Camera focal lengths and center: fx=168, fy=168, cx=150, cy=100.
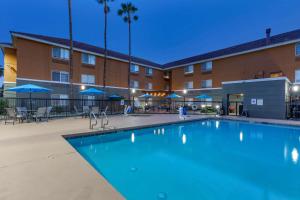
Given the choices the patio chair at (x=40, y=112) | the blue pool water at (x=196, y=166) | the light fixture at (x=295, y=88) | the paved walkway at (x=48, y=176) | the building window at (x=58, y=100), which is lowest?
the blue pool water at (x=196, y=166)

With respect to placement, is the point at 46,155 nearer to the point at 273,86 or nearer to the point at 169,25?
the point at 273,86

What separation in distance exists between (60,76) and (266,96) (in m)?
19.6

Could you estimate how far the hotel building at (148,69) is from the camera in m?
15.4

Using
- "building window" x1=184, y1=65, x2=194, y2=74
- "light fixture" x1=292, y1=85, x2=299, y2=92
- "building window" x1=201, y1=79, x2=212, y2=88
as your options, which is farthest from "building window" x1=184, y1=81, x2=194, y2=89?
"light fixture" x1=292, y1=85, x2=299, y2=92

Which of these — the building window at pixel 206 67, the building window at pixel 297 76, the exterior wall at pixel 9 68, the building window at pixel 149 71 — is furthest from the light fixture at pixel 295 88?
the exterior wall at pixel 9 68

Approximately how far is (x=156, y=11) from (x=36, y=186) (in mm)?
86145

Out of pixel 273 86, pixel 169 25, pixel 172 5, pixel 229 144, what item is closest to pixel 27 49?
pixel 229 144

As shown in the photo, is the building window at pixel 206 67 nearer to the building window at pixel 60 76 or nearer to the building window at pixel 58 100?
the building window at pixel 60 76

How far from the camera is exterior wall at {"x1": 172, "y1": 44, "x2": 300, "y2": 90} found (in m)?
17.1

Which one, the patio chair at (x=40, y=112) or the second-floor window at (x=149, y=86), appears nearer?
the patio chair at (x=40, y=112)

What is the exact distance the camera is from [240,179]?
384 cm

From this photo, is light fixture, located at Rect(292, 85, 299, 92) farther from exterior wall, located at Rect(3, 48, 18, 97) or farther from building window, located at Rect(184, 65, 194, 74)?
exterior wall, located at Rect(3, 48, 18, 97)

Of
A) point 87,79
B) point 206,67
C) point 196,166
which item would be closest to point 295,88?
point 206,67

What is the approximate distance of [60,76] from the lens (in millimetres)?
17656
